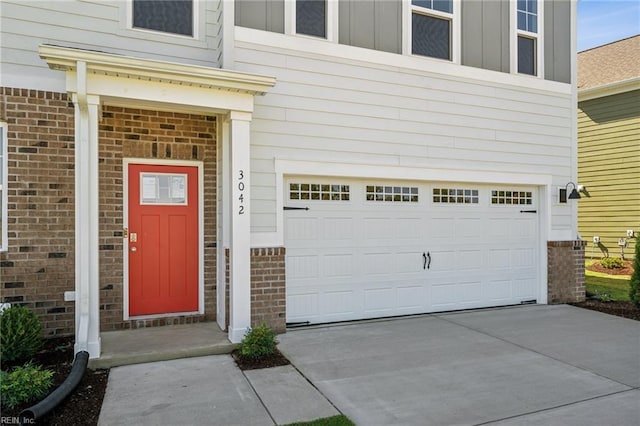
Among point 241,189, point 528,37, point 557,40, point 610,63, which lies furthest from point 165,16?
point 610,63

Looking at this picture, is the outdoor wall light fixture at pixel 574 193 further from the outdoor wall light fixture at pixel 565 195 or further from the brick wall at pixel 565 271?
the brick wall at pixel 565 271

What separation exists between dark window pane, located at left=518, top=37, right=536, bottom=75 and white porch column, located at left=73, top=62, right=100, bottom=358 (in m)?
6.99

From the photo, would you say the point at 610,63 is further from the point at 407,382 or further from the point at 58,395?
the point at 58,395

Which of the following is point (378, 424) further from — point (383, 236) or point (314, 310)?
point (383, 236)

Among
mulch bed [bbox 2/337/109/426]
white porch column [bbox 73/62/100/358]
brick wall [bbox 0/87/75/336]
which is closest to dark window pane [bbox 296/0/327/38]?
white porch column [bbox 73/62/100/358]

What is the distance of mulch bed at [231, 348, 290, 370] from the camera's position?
4.70m

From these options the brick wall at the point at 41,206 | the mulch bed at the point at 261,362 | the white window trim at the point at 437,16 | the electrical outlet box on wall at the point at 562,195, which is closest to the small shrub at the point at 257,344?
the mulch bed at the point at 261,362

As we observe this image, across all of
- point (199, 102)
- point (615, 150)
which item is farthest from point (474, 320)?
point (615, 150)

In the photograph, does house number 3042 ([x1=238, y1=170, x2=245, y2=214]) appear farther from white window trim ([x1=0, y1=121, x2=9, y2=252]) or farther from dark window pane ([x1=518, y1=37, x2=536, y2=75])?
dark window pane ([x1=518, y1=37, x2=536, y2=75])

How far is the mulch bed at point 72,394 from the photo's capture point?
3486 mm

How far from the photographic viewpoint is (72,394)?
3854mm

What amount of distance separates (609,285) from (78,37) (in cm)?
1134

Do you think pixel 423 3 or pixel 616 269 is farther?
pixel 616 269

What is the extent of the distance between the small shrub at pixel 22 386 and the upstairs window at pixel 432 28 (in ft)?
21.0
